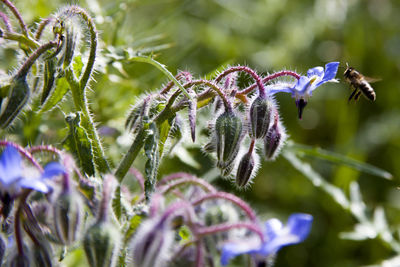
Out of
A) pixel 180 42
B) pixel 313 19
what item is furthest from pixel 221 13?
pixel 313 19

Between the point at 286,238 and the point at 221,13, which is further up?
the point at 221,13

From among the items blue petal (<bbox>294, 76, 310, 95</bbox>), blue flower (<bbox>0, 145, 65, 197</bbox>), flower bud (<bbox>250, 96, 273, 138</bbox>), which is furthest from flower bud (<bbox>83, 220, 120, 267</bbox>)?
blue petal (<bbox>294, 76, 310, 95</bbox>)

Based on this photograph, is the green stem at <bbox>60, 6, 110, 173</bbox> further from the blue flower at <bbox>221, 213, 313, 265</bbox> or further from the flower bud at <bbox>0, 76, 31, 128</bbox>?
the blue flower at <bbox>221, 213, 313, 265</bbox>

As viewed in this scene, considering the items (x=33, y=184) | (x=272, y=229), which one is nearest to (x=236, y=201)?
(x=272, y=229)

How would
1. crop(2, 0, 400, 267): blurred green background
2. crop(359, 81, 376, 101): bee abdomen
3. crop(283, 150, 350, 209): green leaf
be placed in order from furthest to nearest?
1. crop(2, 0, 400, 267): blurred green background
2. crop(283, 150, 350, 209): green leaf
3. crop(359, 81, 376, 101): bee abdomen

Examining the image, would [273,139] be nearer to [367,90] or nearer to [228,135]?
[228,135]

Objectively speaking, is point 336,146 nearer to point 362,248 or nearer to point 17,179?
point 362,248
